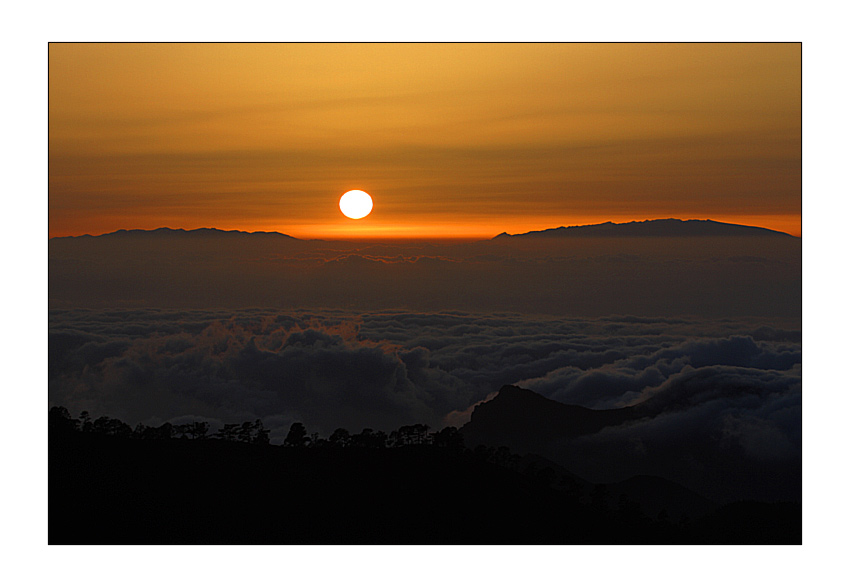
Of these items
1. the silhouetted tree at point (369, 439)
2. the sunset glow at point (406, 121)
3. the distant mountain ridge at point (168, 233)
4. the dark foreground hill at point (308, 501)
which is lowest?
the dark foreground hill at point (308, 501)

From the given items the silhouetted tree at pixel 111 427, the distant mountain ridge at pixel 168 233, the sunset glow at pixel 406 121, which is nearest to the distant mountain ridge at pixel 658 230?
the sunset glow at pixel 406 121

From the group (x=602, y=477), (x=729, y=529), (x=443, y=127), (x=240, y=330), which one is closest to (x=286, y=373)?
(x=240, y=330)

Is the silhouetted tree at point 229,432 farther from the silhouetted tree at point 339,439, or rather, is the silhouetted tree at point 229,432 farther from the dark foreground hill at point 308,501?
the silhouetted tree at point 339,439

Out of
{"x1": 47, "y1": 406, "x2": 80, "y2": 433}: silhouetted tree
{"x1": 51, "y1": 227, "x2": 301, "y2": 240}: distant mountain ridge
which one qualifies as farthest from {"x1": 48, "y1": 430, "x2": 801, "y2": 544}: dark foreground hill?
{"x1": 51, "y1": 227, "x2": 301, "y2": 240}: distant mountain ridge

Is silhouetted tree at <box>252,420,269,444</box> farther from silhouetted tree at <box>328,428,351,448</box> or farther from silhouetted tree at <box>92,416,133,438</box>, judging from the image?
silhouetted tree at <box>92,416,133,438</box>

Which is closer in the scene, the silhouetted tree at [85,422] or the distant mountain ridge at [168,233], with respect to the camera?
the silhouetted tree at [85,422]

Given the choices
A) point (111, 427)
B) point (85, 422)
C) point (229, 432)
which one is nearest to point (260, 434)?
point (229, 432)

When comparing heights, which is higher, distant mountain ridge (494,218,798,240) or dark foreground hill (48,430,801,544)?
distant mountain ridge (494,218,798,240)
